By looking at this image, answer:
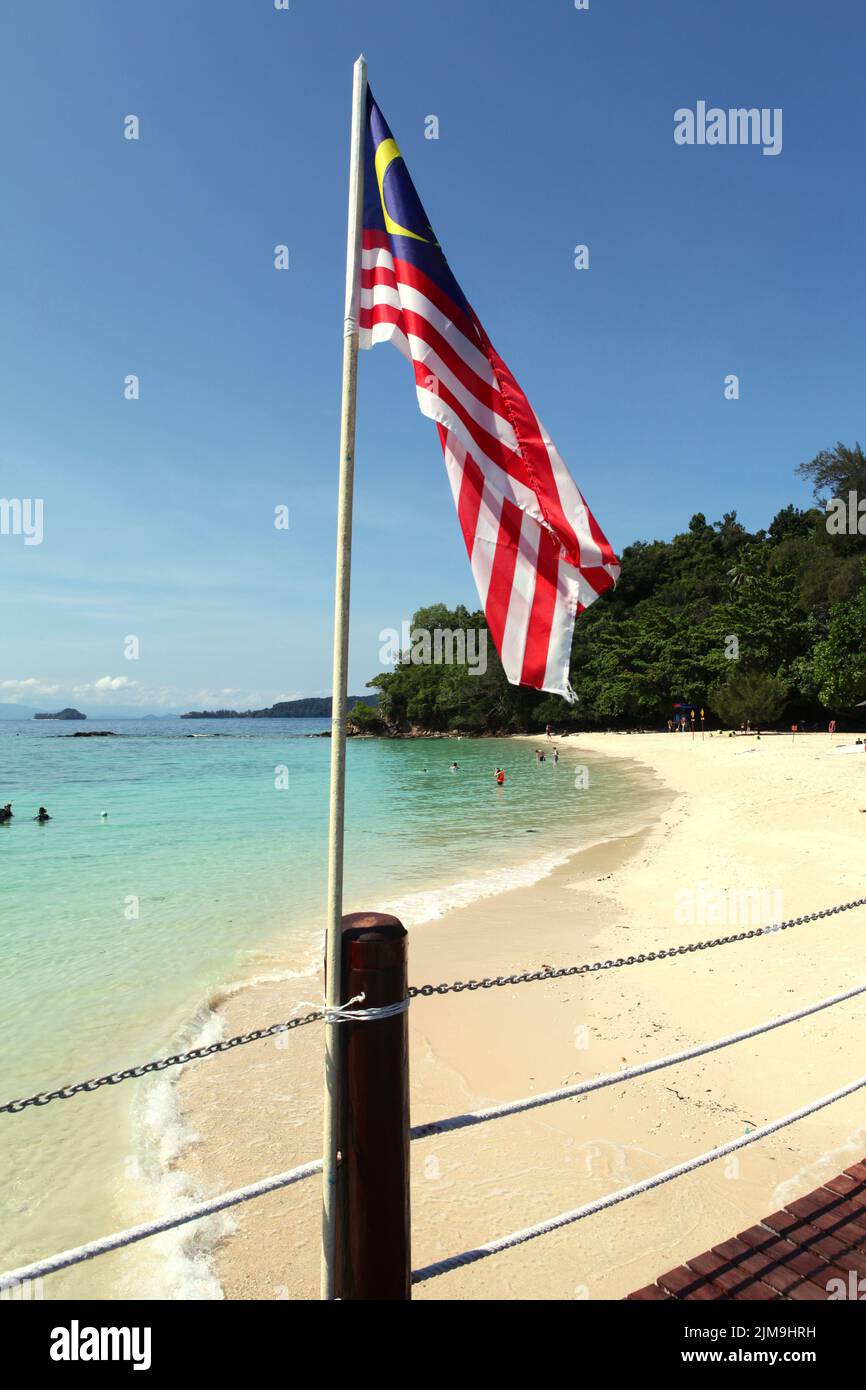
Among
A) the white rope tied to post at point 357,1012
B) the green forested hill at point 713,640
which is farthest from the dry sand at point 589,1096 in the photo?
the green forested hill at point 713,640

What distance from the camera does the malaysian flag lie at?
11.0ft

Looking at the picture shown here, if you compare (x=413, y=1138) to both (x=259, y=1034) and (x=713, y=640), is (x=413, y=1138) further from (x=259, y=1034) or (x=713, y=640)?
(x=713, y=640)

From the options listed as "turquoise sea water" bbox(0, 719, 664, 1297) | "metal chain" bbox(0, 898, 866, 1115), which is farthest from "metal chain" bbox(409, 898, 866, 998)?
"turquoise sea water" bbox(0, 719, 664, 1297)

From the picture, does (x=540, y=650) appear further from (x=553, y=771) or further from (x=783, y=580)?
(x=783, y=580)

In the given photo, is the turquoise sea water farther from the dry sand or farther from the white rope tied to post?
the white rope tied to post

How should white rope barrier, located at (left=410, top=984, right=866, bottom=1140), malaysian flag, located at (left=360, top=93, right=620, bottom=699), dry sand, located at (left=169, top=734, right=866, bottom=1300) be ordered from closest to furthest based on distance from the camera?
white rope barrier, located at (left=410, top=984, right=866, bottom=1140)
malaysian flag, located at (left=360, top=93, right=620, bottom=699)
dry sand, located at (left=169, top=734, right=866, bottom=1300)

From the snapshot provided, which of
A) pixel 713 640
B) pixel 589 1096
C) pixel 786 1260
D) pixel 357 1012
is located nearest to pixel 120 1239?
pixel 357 1012

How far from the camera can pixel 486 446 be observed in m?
3.57

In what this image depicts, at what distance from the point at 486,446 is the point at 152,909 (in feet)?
51.1

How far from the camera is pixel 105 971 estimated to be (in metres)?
12.2

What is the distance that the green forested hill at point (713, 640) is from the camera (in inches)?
2250

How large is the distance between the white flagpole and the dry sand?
3.12 metres
